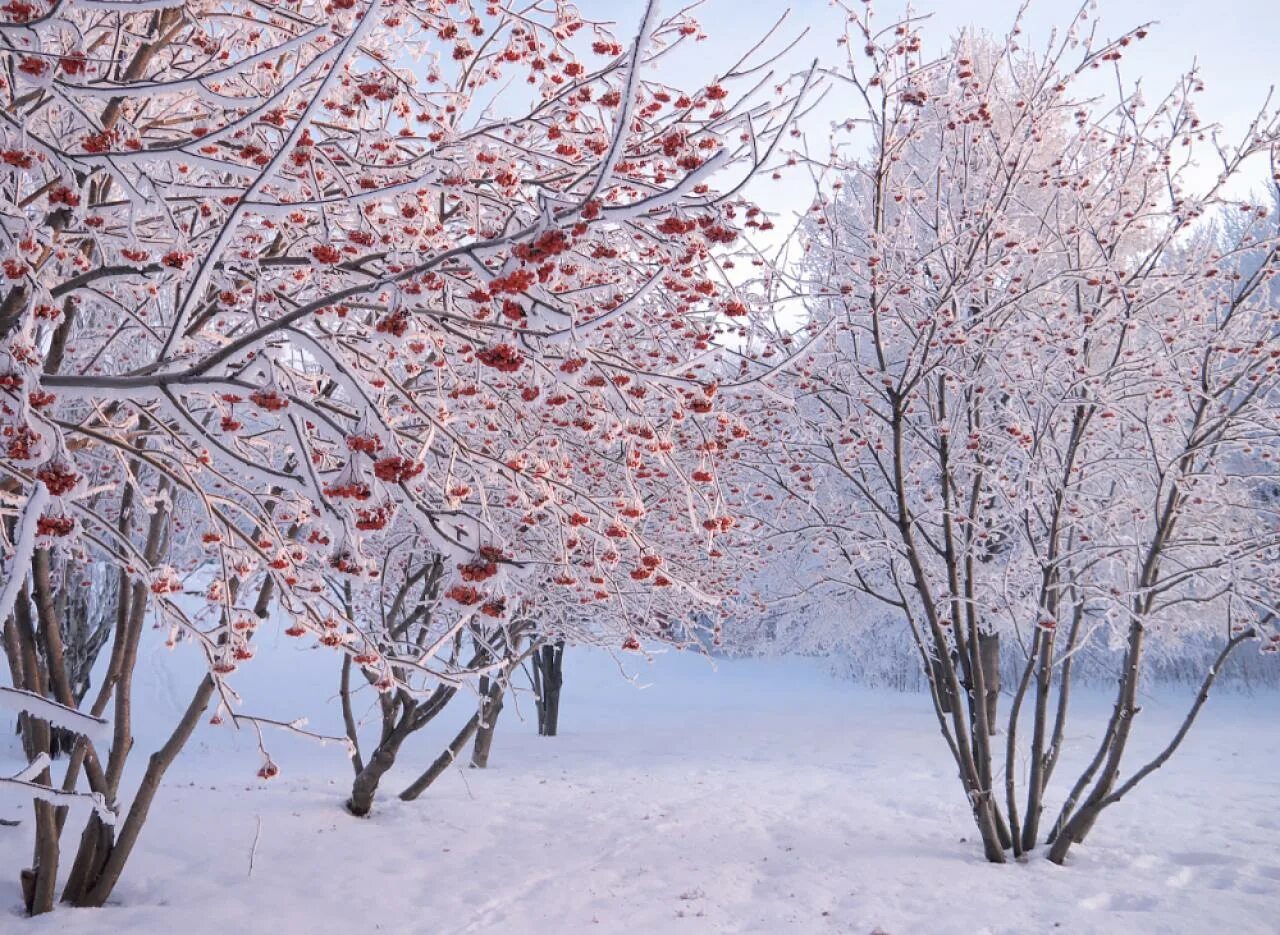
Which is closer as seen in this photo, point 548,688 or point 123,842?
point 123,842

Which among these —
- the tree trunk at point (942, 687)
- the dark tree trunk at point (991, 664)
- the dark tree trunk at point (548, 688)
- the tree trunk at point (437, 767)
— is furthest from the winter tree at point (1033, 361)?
the dark tree trunk at point (548, 688)

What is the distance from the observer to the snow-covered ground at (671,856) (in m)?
4.58

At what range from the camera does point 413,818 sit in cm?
683

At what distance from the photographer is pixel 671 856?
19.4ft

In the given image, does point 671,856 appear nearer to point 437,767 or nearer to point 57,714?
point 437,767

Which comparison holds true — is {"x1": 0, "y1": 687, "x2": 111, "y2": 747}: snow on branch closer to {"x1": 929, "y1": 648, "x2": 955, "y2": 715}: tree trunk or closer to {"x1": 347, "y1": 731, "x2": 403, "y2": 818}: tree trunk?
{"x1": 929, "y1": 648, "x2": 955, "y2": 715}: tree trunk

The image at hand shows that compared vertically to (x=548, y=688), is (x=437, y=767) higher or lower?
higher

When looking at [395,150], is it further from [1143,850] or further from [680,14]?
[1143,850]

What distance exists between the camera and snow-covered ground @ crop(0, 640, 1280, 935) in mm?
4582

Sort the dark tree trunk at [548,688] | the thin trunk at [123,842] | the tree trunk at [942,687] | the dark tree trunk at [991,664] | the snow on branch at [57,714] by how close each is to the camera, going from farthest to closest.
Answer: the dark tree trunk at [548,688], the dark tree trunk at [991,664], the tree trunk at [942,687], the thin trunk at [123,842], the snow on branch at [57,714]

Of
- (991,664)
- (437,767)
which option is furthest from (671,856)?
(991,664)

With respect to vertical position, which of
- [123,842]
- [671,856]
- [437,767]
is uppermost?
[123,842]

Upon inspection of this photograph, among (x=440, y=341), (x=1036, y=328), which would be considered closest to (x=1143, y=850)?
(x=1036, y=328)

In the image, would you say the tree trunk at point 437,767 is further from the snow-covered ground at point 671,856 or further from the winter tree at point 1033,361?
the winter tree at point 1033,361
